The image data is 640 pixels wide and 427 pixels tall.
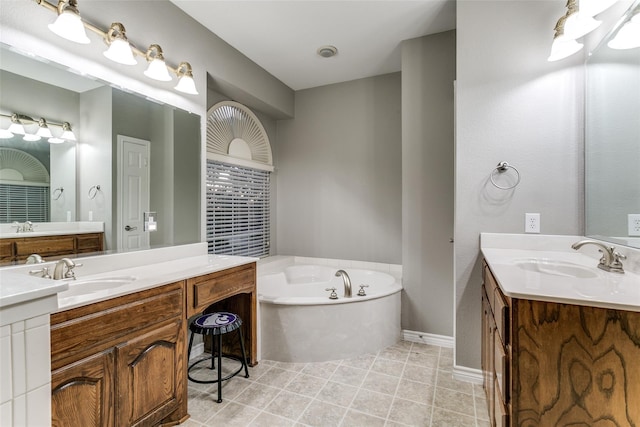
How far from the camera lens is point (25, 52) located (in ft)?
4.91

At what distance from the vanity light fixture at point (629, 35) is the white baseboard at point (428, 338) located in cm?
229

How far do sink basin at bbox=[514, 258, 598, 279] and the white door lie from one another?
2.33 m

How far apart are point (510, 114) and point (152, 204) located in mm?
2533

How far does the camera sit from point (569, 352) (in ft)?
3.27

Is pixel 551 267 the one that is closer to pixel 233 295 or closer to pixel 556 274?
pixel 556 274

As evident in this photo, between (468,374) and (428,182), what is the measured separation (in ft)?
5.09

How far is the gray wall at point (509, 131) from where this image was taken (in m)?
1.88

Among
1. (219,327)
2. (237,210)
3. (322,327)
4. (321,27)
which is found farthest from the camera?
(237,210)

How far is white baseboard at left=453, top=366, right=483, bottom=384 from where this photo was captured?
209cm

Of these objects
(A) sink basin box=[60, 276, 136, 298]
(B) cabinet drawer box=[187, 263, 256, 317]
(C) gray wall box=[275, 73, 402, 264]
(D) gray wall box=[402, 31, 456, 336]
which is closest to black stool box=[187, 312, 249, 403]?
(B) cabinet drawer box=[187, 263, 256, 317]

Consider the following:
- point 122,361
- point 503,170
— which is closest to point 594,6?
point 503,170

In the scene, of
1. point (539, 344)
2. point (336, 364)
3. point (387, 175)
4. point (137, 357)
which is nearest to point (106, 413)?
point (137, 357)

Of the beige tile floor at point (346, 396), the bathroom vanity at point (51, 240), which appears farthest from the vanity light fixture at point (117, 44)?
the beige tile floor at point (346, 396)

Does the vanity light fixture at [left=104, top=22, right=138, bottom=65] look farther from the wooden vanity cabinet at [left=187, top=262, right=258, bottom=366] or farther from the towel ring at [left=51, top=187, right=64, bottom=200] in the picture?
the wooden vanity cabinet at [left=187, top=262, right=258, bottom=366]
